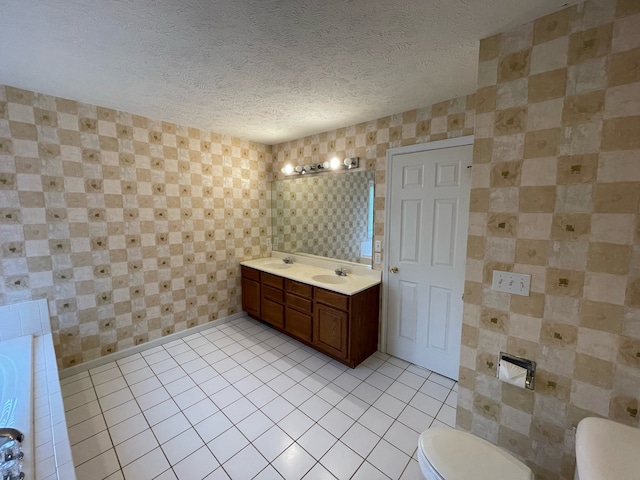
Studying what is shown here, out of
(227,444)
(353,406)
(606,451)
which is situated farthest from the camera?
(353,406)

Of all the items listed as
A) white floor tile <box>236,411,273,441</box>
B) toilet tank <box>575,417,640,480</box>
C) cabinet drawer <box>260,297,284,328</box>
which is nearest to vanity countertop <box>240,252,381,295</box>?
cabinet drawer <box>260,297,284,328</box>

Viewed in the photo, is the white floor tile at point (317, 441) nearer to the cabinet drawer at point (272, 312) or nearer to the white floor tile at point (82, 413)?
the cabinet drawer at point (272, 312)

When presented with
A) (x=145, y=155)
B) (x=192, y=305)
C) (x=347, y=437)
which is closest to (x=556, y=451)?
(x=347, y=437)

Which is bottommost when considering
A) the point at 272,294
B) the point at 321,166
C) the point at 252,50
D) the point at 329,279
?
the point at 272,294

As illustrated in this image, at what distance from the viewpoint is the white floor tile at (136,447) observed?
1533 millimetres

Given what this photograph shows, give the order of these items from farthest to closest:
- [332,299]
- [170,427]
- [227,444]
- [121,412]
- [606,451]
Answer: [332,299], [121,412], [170,427], [227,444], [606,451]

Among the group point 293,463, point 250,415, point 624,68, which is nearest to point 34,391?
point 250,415

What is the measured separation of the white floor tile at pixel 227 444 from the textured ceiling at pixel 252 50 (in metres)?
2.35

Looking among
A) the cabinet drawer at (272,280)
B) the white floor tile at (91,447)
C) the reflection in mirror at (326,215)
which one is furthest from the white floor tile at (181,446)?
the reflection in mirror at (326,215)

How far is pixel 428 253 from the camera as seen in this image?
7.58 ft

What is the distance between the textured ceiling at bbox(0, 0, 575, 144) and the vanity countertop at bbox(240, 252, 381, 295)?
5.21ft

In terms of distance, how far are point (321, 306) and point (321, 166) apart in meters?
1.57

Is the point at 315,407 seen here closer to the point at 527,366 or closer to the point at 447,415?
the point at 447,415

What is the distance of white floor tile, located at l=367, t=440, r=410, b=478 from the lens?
1.49 m
